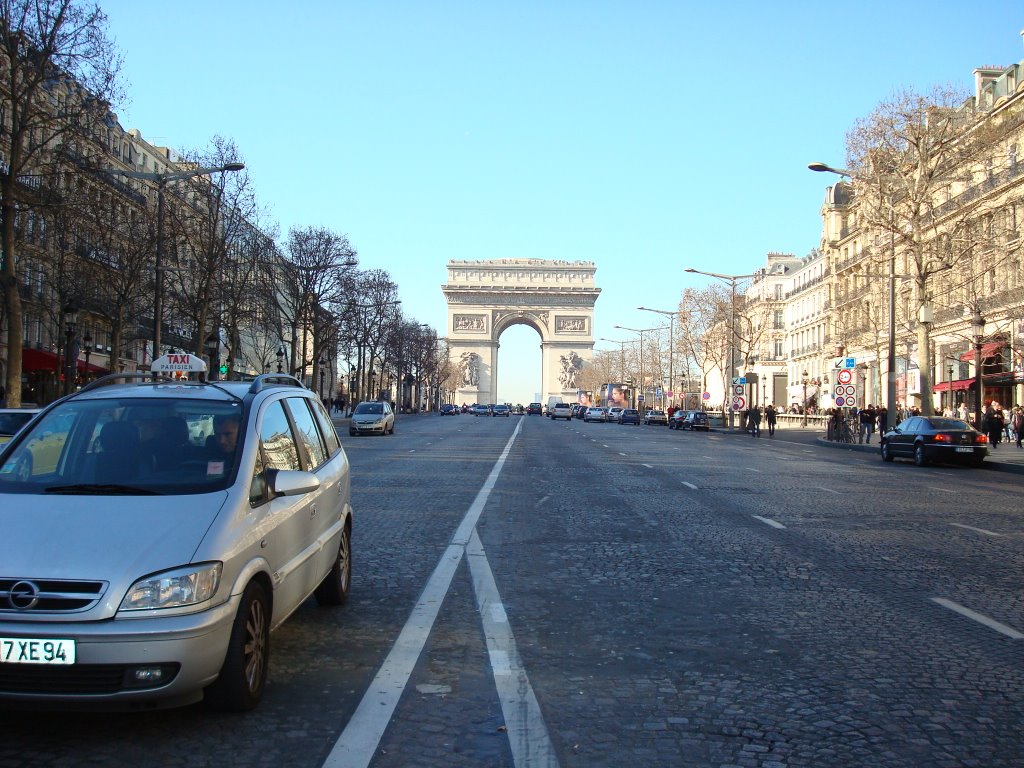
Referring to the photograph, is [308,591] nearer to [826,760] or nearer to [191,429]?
[191,429]

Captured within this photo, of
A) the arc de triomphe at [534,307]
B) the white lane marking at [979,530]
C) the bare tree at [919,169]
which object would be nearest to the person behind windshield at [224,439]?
the white lane marking at [979,530]

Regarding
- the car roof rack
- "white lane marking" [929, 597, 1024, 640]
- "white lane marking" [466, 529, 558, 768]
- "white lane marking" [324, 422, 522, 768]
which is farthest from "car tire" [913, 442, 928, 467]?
the car roof rack

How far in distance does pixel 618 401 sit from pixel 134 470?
109 meters

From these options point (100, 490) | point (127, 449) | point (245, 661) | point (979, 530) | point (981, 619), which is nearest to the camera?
point (245, 661)

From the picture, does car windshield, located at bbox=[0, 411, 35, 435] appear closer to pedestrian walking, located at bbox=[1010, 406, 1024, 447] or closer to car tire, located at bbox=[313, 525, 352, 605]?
car tire, located at bbox=[313, 525, 352, 605]

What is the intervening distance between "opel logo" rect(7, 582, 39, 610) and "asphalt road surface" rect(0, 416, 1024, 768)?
1.94 ft

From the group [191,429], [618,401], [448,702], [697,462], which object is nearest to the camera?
[448,702]

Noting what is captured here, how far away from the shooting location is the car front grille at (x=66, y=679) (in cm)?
414

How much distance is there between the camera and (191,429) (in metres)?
5.60

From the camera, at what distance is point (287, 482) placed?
5.32 m

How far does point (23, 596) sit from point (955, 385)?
56720 mm

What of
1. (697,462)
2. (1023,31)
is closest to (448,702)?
(697,462)

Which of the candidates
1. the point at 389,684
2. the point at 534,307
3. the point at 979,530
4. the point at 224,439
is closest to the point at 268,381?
the point at 224,439

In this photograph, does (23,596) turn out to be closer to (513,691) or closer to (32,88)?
(513,691)
